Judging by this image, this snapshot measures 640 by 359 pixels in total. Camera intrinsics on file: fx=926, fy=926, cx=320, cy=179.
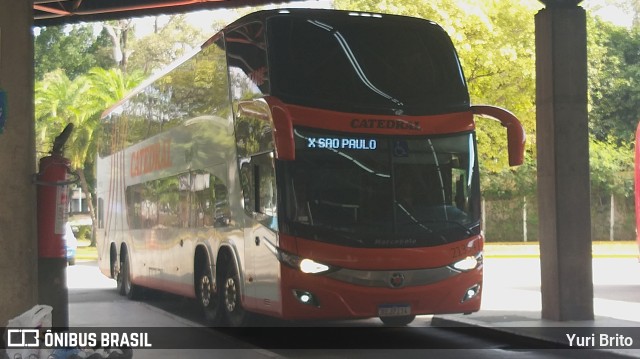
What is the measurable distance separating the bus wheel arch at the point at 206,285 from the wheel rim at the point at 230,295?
285mm

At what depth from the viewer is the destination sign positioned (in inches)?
448

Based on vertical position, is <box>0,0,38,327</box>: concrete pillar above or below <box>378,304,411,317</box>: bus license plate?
above

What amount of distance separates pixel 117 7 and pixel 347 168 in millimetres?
10911

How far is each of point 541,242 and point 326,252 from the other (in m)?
4.15

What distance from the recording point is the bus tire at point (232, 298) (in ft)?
43.5

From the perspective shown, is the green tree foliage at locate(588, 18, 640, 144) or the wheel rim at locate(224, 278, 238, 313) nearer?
the wheel rim at locate(224, 278, 238, 313)

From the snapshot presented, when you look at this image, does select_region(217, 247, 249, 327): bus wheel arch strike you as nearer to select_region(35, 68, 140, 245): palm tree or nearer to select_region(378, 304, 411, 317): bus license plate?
select_region(378, 304, 411, 317): bus license plate

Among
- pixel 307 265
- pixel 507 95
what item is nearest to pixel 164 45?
pixel 507 95

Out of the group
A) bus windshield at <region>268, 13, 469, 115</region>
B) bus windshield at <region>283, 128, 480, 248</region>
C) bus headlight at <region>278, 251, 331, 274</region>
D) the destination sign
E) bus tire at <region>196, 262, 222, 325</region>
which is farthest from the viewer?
bus tire at <region>196, 262, 222, 325</region>

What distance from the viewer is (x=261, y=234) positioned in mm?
11977

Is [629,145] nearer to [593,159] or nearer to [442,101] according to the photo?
[593,159]

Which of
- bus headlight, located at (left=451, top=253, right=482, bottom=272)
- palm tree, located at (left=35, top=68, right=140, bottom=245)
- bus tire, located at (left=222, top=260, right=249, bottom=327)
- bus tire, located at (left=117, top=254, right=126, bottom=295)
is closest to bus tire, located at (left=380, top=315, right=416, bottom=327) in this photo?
bus headlight, located at (left=451, top=253, right=482, bottom=272)

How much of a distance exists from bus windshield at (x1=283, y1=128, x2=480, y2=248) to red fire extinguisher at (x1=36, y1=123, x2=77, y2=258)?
2.62m

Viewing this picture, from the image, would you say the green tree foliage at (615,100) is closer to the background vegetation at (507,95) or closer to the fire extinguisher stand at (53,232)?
the background vegetation at (507,95)
